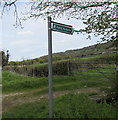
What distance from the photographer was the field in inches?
131

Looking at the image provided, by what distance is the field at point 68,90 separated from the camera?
3.34 metres

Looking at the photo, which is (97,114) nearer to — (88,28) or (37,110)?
(37,110)

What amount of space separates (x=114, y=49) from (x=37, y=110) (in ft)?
7.42

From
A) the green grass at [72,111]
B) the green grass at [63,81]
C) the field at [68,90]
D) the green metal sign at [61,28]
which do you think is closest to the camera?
the green metal sign at [61,28]

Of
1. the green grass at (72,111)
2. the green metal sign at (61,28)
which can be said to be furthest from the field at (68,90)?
the green metal sign at (61,28)

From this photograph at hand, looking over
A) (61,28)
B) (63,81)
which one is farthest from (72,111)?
(63,81)

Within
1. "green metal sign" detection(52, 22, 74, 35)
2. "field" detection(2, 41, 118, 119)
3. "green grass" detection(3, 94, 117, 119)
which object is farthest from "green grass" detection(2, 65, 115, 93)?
"green metal sign" detection(52, 22, 74, 35)

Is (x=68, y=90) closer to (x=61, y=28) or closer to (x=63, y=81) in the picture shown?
(x=63, y=81)

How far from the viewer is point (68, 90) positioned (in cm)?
590

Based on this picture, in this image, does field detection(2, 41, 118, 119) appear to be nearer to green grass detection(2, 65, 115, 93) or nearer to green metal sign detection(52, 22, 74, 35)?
green grass detection(2, 65, 115, 93)

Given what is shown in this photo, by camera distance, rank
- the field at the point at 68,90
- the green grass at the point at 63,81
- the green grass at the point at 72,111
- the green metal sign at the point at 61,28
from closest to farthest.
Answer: the green metal sign at the point at 61,28, the green grass at the point at 72,111, the field at the point at 68,90, the green grass at the point at 63,81

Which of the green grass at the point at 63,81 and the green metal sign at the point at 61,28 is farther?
the green grass at the point at 63,81

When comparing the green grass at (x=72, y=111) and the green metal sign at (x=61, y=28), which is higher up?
the green metal sign at (x=61, y=28)

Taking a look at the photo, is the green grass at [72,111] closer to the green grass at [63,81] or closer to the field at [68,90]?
the field at [68,90]
